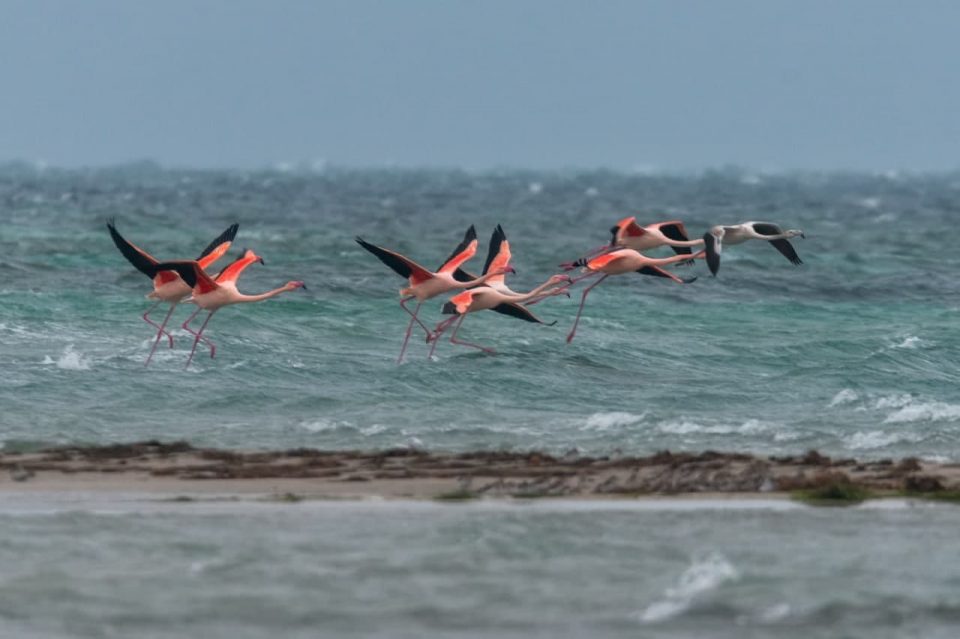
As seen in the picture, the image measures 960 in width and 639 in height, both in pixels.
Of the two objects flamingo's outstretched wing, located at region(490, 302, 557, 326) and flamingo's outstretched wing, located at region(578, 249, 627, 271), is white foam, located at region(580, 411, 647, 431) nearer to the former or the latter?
flamingo's outstretched wing, located at region(490, 302, 557, 326)

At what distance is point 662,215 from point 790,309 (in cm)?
4342

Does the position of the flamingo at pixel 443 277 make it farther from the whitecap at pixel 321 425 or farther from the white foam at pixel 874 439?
the white foam at pixel 874 439

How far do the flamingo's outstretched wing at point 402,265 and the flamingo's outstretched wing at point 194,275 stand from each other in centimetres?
210

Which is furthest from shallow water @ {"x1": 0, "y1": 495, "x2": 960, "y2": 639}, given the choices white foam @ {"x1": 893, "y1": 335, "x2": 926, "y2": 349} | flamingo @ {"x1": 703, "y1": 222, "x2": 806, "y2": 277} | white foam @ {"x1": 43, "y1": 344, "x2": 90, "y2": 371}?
white foam @ {"x1": 893, "y1": 335, "x2": 926, "y2": 349}

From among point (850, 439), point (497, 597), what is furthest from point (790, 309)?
point (497, 597)

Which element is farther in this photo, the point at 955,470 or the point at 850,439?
the point at 850,439

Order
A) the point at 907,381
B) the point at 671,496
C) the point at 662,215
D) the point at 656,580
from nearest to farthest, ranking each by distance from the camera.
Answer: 1. the point at 656,580
2. the point at 671,496
3. the point at 907,381
4. the point at 662,215

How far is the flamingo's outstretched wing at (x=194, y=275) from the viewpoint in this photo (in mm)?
21725

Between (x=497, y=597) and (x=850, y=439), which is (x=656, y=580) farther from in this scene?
(x=850, y=439)

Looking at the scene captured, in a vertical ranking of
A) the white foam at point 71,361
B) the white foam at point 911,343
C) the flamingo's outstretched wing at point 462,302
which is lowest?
the white foam at point 71,361

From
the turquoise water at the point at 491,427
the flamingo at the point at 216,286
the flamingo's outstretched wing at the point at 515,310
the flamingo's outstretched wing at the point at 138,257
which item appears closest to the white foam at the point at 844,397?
the turquoise water at the point at 491,427

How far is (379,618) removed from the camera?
11742 millimetres

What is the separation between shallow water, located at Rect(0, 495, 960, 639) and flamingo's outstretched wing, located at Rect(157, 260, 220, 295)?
258 inches

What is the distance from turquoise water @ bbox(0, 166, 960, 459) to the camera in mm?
21094
